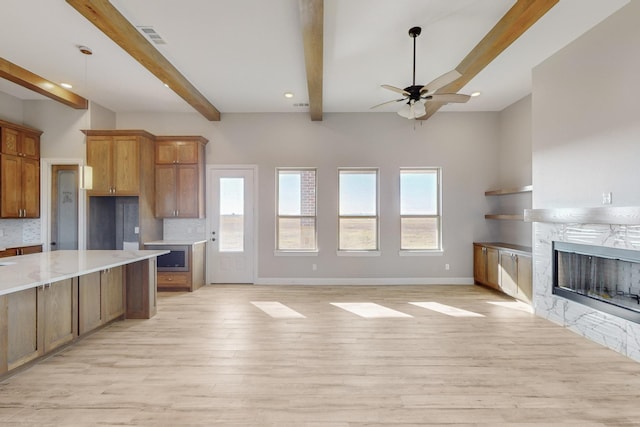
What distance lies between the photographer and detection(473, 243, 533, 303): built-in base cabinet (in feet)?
13.8

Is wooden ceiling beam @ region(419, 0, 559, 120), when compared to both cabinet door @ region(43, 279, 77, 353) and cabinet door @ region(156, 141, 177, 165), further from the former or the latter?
cabinet door @ region(43, 279, 77, 353)

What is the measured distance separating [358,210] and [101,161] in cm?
460

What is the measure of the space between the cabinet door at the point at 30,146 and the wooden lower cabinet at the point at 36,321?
3492mm

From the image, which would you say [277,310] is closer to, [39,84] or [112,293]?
[112,293]

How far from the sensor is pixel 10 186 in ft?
14.7

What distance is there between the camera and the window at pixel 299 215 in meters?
5.61

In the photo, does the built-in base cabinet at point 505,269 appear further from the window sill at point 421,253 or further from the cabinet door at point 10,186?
the cabinet door at point 10,186

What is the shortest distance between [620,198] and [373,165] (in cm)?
343

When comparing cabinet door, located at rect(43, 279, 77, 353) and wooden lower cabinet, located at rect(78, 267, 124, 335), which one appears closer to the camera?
cabinet door, located at rect(43, 279, 77, 353)

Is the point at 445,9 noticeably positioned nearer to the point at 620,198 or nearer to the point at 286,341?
the point at 620,198

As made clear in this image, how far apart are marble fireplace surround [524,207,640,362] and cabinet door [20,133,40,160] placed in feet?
25.7

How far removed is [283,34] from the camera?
125 inches

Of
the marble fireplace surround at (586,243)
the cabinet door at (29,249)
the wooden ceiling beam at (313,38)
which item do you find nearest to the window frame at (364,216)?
the wooden ceiling beam at (313,38)

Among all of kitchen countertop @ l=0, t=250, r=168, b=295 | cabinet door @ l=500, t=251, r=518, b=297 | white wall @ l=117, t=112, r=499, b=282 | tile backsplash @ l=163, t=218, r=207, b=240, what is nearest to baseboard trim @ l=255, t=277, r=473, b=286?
white wall @ l=117, t=112, r=499, b=282
